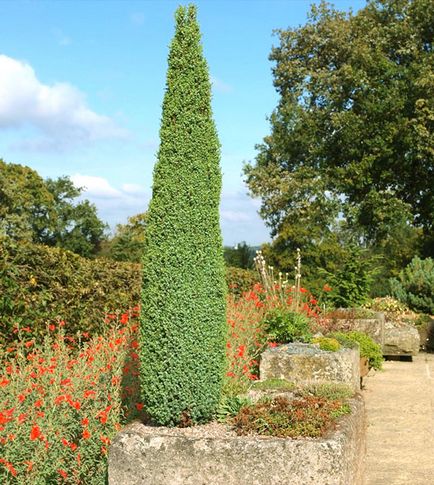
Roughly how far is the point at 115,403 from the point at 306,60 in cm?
2137

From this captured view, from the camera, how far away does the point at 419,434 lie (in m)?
6.62

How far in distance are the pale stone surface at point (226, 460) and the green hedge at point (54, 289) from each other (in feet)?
9.87

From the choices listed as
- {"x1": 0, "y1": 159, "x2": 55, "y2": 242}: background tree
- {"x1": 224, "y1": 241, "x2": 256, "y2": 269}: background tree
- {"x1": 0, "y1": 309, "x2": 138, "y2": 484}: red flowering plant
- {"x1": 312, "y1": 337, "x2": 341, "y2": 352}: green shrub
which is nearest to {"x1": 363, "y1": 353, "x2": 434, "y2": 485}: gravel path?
{"x1": 312, "y1": 337, "x2": 341, "y2": 352}: green shrub

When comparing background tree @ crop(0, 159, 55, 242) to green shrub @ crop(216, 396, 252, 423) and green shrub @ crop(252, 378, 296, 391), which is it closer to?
green shrub @ crop(252, 378, 296, 391)

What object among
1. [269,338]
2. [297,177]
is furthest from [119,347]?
[297,177]

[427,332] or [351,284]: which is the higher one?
[351,284]

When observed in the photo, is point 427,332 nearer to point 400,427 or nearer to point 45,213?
point 400,427

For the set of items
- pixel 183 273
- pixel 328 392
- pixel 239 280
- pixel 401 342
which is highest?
pixel 239 280

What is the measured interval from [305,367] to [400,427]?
1.26 meters

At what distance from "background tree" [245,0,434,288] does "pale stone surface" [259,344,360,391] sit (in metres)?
15.0

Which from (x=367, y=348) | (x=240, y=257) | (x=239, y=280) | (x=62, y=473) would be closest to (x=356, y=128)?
(x=240, y=257)

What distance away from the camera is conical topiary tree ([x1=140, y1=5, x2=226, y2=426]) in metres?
4.41

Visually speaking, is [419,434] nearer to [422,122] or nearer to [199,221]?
[199,221]

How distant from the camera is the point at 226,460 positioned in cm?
397
